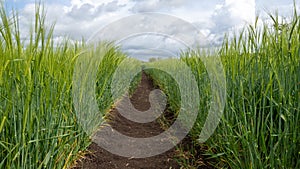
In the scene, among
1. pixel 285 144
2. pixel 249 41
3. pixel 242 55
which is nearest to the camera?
pixel 285 144

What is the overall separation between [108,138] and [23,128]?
1902 mm

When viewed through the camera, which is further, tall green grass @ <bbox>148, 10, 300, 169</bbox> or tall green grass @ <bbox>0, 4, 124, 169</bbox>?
tall green grass @ <bbox>148, 10, 300, 169</bbox>

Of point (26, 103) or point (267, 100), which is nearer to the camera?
point (26, 103)

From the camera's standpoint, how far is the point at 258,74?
1964 millimetres

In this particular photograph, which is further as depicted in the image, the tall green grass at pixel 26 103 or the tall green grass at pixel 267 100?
the tall green grass at pixel 267 100

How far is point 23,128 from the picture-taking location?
142cm

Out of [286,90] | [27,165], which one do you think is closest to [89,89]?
[27,165]

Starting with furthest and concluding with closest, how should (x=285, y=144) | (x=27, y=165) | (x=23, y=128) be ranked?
(x=285, y=144) < (x=27, y=165) < (x=23, y=128)

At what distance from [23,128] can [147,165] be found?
5.07ft

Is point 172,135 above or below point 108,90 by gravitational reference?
below

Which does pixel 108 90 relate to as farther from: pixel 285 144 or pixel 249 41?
pixel 285 144

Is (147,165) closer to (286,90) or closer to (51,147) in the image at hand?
(51,147)

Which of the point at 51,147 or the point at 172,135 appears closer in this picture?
the point at 51,147

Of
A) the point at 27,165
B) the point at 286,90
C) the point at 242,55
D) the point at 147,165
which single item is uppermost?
the point at 242,55
